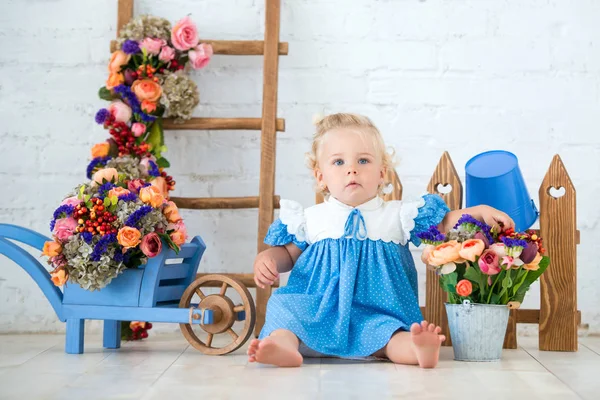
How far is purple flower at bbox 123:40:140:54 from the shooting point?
2398 millimetres

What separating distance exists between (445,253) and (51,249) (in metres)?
1.00

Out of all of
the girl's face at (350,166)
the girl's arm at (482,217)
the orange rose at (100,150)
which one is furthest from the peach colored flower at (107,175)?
the girl's arm at (482,217)

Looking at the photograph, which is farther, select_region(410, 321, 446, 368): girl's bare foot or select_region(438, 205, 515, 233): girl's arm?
select_region(438, 205, 515, 233): girl's arm

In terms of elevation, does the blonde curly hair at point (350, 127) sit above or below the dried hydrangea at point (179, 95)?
below

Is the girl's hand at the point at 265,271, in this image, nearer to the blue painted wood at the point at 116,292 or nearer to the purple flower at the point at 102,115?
the blue painted wood at the point at 116,292

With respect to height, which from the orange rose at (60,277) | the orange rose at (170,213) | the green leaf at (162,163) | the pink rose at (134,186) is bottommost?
the orange rose at (60,277)

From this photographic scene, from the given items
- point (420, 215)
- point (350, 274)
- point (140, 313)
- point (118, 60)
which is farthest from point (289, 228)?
point (118, 60)

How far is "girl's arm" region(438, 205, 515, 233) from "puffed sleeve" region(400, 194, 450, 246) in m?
0.03

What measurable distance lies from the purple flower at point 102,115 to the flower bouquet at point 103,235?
39cm

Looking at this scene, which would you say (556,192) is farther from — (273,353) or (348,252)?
(273,353)

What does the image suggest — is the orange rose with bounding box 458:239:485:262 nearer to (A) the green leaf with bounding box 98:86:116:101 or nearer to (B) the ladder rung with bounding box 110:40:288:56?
(B) the ladder rung with bounding box 110:40:288:56

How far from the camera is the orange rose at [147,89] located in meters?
2.39

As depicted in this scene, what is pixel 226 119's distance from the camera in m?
2.50

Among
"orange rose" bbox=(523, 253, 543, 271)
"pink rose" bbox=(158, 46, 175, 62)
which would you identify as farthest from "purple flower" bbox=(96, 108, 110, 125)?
"orange rose" bbox=(523, 253, 543, 271)
